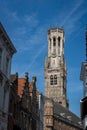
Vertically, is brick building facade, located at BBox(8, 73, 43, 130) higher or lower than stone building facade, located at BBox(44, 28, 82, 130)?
lower

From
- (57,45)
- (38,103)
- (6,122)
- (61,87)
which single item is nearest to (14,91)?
(6,122)

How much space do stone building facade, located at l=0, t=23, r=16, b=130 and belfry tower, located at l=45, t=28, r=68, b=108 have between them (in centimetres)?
8793

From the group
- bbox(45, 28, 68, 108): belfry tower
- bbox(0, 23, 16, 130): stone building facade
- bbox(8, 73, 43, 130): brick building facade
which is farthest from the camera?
bbox(45, 28, 68, 108): belfry tower

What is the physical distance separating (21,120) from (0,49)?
1392 cm

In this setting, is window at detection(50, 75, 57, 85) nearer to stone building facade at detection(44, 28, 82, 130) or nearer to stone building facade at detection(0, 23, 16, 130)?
stone building facade at detection(44, 28, 82, 130)

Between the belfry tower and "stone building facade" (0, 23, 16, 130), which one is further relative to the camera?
the belfry tower

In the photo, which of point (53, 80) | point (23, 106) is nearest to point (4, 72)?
point (23, 106)

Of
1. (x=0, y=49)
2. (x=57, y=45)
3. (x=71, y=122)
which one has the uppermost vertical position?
(x=57, y=45)

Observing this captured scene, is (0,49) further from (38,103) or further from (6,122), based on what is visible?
(38,103)

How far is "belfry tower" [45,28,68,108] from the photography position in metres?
130

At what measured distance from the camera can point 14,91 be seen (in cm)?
4188

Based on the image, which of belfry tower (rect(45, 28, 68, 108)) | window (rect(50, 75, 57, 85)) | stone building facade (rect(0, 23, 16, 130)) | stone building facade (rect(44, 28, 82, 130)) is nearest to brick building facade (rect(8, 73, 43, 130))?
stone building facade (rect(0, 23, 16, 130))

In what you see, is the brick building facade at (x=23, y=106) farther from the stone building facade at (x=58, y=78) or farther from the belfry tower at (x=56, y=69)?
the belfry tower at (x=56, y=69)

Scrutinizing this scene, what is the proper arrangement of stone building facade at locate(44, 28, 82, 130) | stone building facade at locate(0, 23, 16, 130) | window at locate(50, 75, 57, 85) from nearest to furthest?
stone building facade at locate(0, 23, 16, 130), stone building facade at locate(44, 28, 82, 130), window at locate(50, 75, 57, 85)
